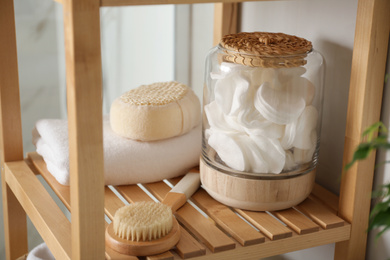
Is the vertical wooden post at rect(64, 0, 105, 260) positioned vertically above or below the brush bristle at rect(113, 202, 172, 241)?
above

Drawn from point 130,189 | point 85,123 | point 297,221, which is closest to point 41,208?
point 130,189

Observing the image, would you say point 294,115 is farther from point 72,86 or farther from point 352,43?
point 72,86

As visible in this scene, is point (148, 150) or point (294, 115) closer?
point (294, 115)

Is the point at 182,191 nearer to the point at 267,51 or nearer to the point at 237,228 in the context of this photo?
the point at 237,228

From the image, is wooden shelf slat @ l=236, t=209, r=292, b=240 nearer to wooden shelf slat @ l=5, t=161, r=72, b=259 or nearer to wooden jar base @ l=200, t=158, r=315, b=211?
wooden jar base @ l=200, t=158, r=315, b=211

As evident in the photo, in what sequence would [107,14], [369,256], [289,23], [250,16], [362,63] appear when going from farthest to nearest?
[107,14], [250,16], [289,23], [369,256], [362,63]

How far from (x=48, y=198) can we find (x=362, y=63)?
1.75 feet

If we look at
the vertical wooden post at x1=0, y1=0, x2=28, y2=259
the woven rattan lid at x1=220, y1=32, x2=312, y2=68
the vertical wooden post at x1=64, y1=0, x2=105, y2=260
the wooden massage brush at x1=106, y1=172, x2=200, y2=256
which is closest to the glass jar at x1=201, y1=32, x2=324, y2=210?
the woven rattan lid at x1=220, y1=32, x2=312, y2=68

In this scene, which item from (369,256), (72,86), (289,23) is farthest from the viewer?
(289,23)

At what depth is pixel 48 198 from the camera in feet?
2.77

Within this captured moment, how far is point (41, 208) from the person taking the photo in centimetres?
81

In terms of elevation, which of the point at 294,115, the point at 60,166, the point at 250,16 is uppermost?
the point at 250,16

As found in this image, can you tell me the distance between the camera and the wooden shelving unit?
0.58 m

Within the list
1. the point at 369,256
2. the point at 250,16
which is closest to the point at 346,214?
the point at 369,256
